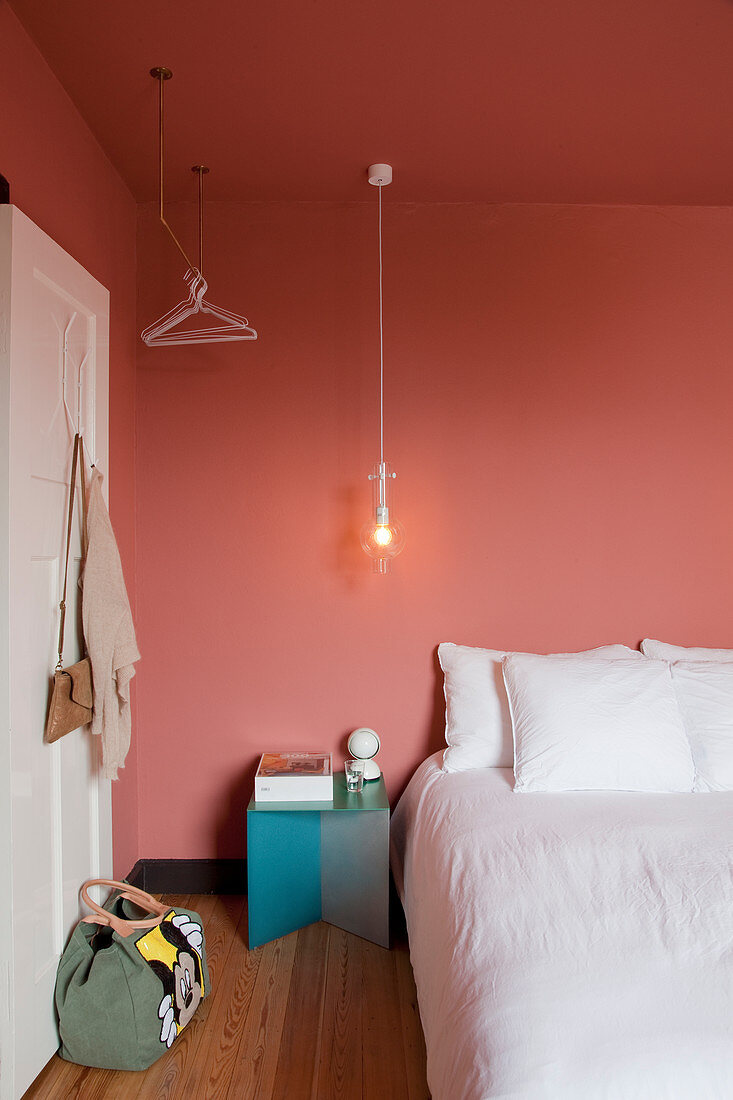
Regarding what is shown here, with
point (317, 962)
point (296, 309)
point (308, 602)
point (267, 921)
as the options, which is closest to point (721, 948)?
point (317, 962)

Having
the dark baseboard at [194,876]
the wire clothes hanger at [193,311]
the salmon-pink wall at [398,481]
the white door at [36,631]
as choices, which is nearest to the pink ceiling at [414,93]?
the wire clothes hanger at [193,311]

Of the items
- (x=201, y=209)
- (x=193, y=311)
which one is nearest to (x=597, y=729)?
(x=193, y=311)

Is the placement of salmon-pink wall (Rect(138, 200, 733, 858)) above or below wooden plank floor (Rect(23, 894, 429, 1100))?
above

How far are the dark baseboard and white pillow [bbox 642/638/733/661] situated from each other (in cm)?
173

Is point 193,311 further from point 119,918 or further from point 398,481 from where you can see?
point 119,918

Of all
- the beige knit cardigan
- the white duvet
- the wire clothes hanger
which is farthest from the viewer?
the wire clothes hanger

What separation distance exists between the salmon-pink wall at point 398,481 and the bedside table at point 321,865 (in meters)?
0.34

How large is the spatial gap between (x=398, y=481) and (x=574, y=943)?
1.80 metres

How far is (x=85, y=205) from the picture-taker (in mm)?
2477

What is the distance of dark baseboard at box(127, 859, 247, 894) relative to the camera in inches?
117

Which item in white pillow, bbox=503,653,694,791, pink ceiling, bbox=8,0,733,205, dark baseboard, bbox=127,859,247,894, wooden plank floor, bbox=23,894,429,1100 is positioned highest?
pink ceiling, bbox=8,0,733,205

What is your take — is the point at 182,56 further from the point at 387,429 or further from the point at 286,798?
the point at 286,798

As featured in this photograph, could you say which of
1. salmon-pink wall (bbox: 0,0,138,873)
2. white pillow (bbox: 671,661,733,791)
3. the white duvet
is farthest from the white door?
white pillow (bbox: 671,661,733,791)

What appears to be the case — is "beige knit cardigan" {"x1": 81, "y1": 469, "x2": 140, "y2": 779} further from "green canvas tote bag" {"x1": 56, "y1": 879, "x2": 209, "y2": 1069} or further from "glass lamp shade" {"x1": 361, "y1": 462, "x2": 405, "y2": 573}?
"glass lamp shade" {"x1": 361, "y1": 462, "x2": 405, "y2": 573}
